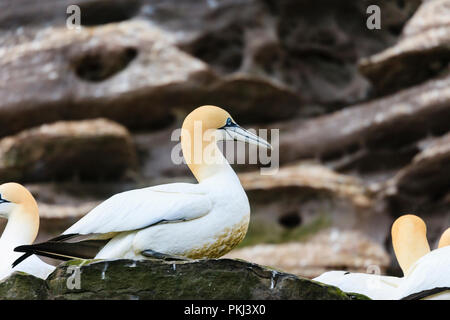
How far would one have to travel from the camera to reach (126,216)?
4812 millimetres

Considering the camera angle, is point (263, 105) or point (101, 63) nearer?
point (101, 63)

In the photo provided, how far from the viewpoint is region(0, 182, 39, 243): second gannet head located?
5543 millimetres

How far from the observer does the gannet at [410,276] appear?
15.5 ft

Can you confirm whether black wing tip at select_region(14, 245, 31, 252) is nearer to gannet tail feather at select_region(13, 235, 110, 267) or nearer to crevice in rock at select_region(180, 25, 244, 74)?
gannet tail feather at select_region(13, 235, 110, 267)

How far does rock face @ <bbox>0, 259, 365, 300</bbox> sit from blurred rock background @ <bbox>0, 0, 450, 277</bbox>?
597 cm

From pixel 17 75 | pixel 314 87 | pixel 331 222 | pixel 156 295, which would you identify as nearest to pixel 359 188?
pixel 331 222

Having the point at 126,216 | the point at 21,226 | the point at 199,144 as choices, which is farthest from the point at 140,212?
the point at 21,226

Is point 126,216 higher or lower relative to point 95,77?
lower

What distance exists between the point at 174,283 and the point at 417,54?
787 centimetres

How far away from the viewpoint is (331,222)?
35.9 feet

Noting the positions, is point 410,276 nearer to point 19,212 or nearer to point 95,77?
point 19,212

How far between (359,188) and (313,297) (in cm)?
685

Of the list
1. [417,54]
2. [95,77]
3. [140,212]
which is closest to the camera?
[140,212]

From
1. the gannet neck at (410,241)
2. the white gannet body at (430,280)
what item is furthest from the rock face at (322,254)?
the white gannet body at (430,280)
